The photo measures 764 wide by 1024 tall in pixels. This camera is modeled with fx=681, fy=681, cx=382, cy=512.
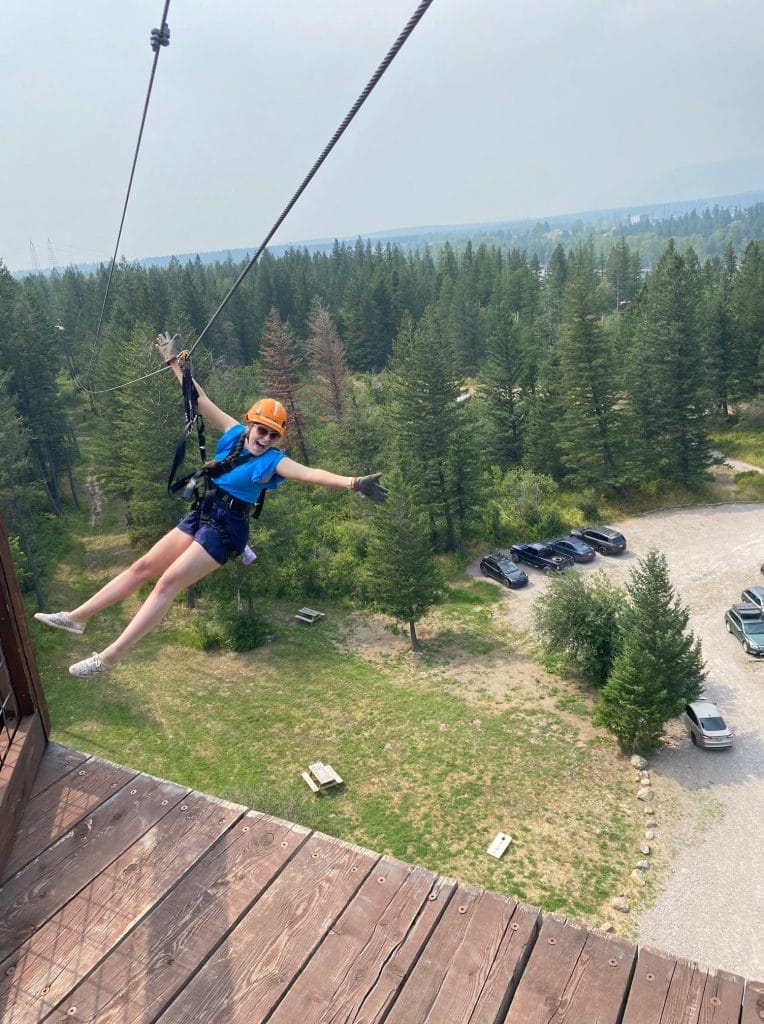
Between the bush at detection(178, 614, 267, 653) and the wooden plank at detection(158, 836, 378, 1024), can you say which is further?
the bush at detection(178, 614, 267, 653)

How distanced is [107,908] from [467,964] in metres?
1.88

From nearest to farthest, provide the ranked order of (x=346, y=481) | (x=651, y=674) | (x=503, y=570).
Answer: (x=346, y=481) < (x=651, y=674) < (x=503, y=570)

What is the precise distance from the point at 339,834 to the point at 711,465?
29756 millimetres

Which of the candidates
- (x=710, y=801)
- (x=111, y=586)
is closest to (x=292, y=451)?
(x=710, y=801)

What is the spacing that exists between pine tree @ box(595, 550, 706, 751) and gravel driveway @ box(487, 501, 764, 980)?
138cm

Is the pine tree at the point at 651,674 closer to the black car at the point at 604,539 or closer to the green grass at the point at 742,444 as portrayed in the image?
the black car at the point at 604,539

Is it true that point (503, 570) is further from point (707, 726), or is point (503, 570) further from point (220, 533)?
point (220, 533)

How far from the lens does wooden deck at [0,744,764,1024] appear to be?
118 inches

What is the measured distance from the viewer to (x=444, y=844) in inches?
658

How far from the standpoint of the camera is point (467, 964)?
3152mm

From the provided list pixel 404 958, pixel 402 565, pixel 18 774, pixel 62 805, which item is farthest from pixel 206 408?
pixel 402 565

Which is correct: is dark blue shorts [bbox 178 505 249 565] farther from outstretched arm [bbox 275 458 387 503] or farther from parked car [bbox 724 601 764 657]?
parked car [bbox 724 601 764 657]

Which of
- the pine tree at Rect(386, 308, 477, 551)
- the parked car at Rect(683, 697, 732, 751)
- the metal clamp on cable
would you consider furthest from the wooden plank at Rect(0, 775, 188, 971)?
the pine tree at Rect(386, 308, 477, 551)

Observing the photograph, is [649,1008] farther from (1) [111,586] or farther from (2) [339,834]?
(2) [339,834]
